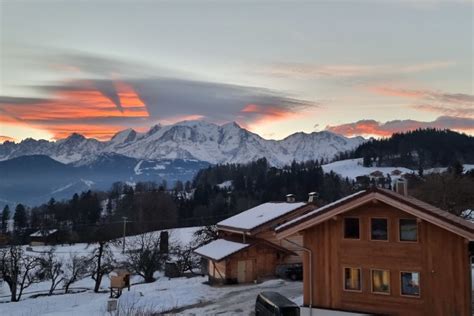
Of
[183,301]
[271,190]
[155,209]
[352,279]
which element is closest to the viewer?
[352,279]

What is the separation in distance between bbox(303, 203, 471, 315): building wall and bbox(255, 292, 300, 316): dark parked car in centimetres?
103

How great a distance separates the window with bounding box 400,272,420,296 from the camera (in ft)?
67.8

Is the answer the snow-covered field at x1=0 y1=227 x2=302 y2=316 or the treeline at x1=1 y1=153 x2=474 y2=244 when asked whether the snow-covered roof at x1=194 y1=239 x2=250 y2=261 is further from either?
the treeline at x1=1 y1=153 x2=474 y2=244

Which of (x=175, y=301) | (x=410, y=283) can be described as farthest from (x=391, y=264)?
(x=175, y=301)

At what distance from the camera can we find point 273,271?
130ft

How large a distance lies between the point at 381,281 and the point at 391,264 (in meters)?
0.88

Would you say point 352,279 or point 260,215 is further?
point 260,215

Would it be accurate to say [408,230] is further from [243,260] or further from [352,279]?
[243,260]

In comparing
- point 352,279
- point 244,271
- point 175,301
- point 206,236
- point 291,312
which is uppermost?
point 352,279

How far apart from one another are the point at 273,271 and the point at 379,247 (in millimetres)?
19157

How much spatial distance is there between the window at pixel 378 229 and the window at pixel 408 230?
676 millimetres

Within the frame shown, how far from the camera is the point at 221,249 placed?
39.4m

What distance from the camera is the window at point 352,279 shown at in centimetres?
2183

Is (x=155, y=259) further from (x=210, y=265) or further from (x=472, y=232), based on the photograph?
(x=472, y=232)
